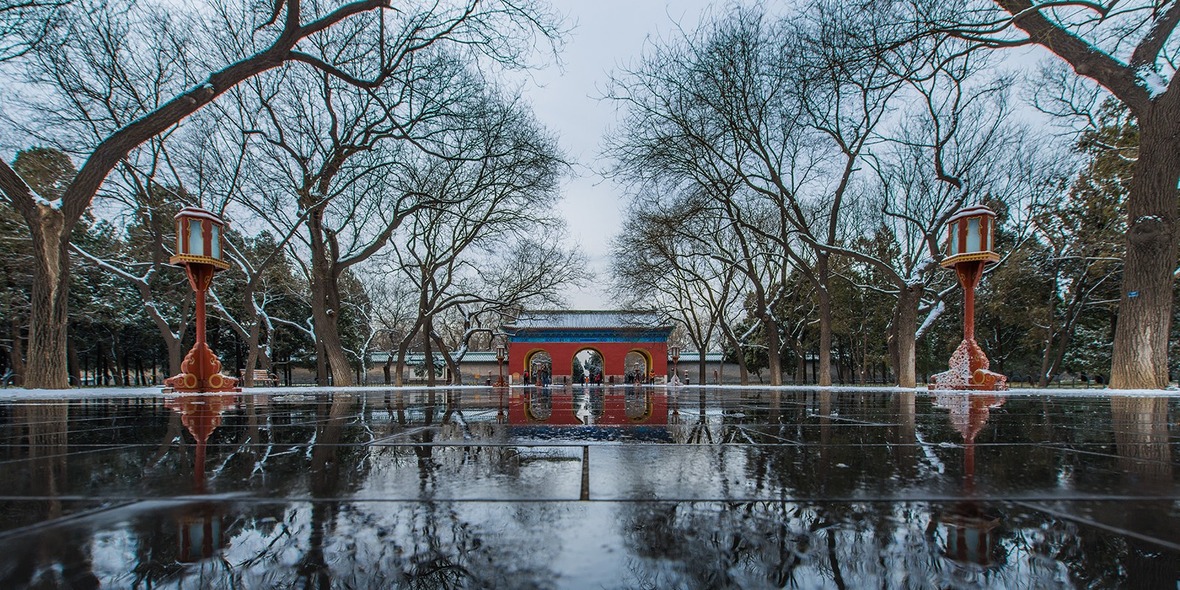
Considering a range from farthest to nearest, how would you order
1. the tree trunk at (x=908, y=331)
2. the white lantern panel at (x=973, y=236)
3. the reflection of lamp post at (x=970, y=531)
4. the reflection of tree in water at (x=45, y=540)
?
the tree trunk at (x=908, y=331)
the white lantern panel at (x=973, y=236)
the reflection of lamp post at (x=970, y=531)
the reflection of tree in water at (x=45, y=540)

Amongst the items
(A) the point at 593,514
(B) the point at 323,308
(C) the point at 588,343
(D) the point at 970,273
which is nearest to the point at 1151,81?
(D) the point at 970,273

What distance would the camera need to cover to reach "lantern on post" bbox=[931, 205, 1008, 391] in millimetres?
10484

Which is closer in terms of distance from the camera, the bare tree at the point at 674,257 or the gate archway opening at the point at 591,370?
the bare tree at the point at 674,257

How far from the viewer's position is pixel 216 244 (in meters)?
11.5

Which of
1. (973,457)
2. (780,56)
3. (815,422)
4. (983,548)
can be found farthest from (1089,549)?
(780,56)


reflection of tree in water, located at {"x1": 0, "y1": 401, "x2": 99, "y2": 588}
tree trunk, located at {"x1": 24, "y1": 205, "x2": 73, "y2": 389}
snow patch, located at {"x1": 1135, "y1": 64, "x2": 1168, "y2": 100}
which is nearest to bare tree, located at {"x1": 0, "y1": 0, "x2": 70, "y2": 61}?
tree trunk, located at {"x1": 24, "y1": 205, "x2": 73, "y2": 389}

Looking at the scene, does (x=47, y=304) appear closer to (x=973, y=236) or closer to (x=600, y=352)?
(x=973, y=236)

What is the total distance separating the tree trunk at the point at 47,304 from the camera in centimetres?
1126

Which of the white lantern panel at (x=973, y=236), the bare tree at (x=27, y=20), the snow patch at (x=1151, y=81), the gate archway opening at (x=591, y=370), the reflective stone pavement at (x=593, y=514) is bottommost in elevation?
the gate archway opening at (x=591, y=370)

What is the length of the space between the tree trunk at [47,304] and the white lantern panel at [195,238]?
3163 millimetres

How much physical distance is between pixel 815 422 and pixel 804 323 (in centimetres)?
3149

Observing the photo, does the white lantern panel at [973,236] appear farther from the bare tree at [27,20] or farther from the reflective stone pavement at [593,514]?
the bare tree at [27,20]

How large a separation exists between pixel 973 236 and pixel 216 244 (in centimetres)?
1603

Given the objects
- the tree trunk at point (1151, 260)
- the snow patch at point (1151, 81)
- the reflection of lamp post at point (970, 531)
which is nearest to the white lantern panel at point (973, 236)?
the tree trunk at point (1151, 260)
